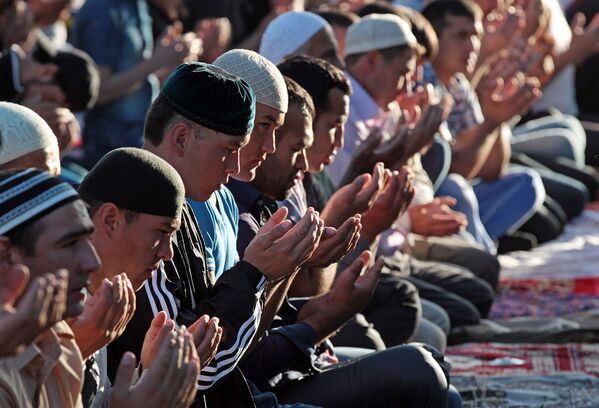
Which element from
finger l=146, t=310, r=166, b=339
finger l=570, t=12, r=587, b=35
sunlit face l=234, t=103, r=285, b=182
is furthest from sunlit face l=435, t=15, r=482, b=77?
finger l=146, t=310, r=166, b=339

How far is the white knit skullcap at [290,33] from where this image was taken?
240 inches

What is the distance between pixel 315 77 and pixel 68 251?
2.28 meters

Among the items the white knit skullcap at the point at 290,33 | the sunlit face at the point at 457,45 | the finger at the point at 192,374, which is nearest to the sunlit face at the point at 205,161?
the finger at the point at 192,374

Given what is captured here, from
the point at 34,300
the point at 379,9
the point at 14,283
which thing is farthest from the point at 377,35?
the point at 34,300

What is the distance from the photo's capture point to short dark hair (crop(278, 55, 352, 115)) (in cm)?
493

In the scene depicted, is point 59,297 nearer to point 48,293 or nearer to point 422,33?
point 48,293

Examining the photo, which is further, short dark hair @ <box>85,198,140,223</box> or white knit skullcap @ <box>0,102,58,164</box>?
white knit skullcap @ <box>0,102,58,164</box>

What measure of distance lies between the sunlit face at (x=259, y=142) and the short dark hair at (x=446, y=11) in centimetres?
384

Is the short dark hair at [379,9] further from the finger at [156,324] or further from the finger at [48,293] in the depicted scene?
the finger at [48,293]

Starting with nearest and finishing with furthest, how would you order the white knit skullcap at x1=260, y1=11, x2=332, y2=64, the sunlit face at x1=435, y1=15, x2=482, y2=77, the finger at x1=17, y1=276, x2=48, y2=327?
1. the finger at x1=17, y1=276, x2=48, y2=327
2. the white knit skullcap at x1=260, y1=11, x2=332, y2=64
3. the sunlit face at x1=435, y1=15, x2=482, y2=77

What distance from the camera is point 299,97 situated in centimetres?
449

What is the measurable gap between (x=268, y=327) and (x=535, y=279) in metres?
3.57

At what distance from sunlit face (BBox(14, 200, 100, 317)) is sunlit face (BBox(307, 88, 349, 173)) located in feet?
6.89

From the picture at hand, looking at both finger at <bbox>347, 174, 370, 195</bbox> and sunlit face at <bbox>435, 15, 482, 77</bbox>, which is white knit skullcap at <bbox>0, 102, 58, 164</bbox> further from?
sunlit face at <bbox>435, 15, 482, 77</bbox>
